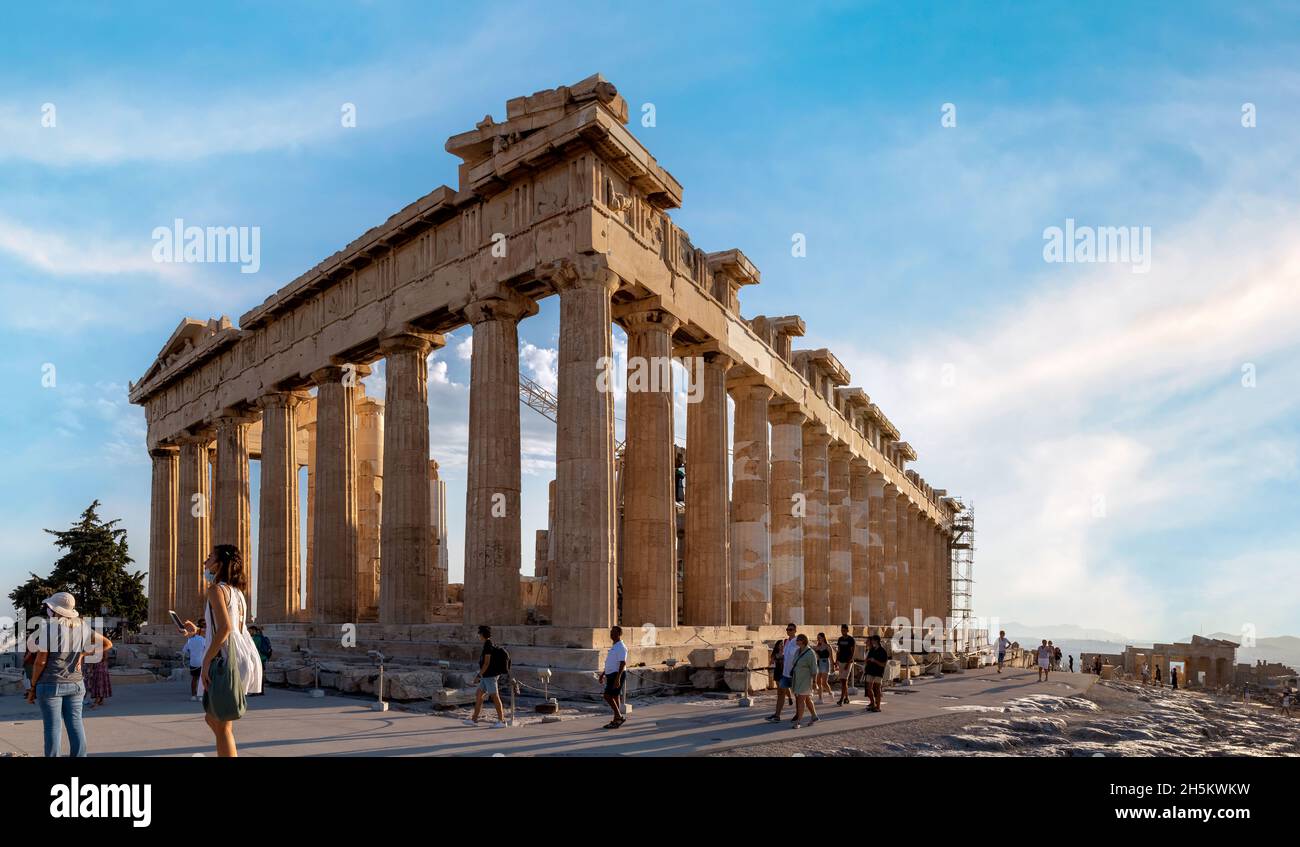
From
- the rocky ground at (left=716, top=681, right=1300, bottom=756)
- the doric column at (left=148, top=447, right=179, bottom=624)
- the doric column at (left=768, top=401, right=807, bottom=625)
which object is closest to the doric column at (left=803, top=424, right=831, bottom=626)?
the doric column at (left=768, top=401, right=807, bottom=625)

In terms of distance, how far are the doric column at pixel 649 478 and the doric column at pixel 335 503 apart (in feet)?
32.6

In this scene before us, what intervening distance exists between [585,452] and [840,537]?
23.0 metres

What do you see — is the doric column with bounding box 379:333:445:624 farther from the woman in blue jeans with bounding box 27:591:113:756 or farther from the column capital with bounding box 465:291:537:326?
the woman in blue jeans with bounding box 27:591:113:756

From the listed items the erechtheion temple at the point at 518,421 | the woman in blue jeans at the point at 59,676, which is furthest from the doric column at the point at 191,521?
the woman in blue jeans at the point at 59,676

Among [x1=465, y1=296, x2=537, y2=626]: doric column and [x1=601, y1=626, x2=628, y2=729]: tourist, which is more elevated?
[x1=465, y1=296, x2=537, y2=626]: doric column

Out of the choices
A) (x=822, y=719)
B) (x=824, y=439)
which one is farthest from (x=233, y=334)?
(x=822, y=719)

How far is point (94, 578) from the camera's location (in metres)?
54.7

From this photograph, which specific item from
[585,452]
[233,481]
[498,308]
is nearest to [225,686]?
[585,452]

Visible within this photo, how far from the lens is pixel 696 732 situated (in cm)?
1418

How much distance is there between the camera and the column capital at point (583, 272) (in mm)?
21516

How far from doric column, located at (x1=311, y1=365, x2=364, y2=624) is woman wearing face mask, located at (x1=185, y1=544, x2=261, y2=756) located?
22.1 meters

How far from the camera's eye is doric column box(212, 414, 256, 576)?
120 ft
